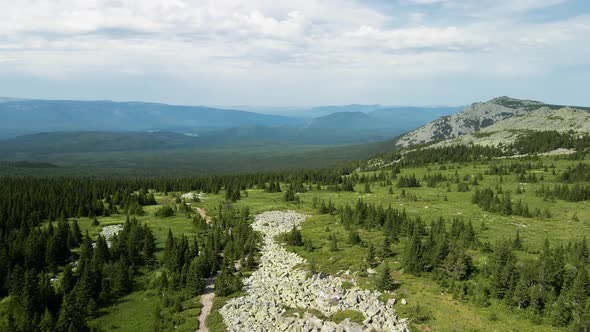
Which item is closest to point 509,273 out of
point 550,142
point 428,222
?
point 428,222

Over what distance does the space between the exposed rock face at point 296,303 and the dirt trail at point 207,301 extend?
2.10 metres

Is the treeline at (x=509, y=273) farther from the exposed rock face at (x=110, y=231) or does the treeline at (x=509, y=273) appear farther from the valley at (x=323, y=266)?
the exposed rock face at (x=110, y=231)

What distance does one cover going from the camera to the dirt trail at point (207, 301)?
1642 inches

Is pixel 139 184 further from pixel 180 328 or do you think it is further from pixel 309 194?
pixel 180 328

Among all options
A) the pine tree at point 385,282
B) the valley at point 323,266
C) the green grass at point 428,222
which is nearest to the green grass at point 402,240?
the green grass at point 428,222

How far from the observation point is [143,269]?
5828cm

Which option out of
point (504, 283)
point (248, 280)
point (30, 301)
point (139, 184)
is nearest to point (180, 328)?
point (248, 280)

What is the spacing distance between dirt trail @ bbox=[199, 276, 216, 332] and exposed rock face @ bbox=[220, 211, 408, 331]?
2.10m

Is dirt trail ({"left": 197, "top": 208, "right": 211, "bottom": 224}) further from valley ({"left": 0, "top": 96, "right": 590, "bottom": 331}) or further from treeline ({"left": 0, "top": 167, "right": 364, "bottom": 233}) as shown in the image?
treeline ({"left": 0, "top": 167, "right": 364, "bottom": 233})

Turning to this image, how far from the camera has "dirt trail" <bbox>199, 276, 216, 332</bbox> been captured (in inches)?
1642

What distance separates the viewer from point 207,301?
4734 centimetres

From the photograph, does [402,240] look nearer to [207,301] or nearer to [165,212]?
[207,301]

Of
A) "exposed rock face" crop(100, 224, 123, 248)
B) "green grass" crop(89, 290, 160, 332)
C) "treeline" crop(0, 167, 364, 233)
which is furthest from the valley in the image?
"exposed rock face" crop(100, 224, 123, 248)

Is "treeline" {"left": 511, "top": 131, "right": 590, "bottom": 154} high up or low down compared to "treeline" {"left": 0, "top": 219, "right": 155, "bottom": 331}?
up
